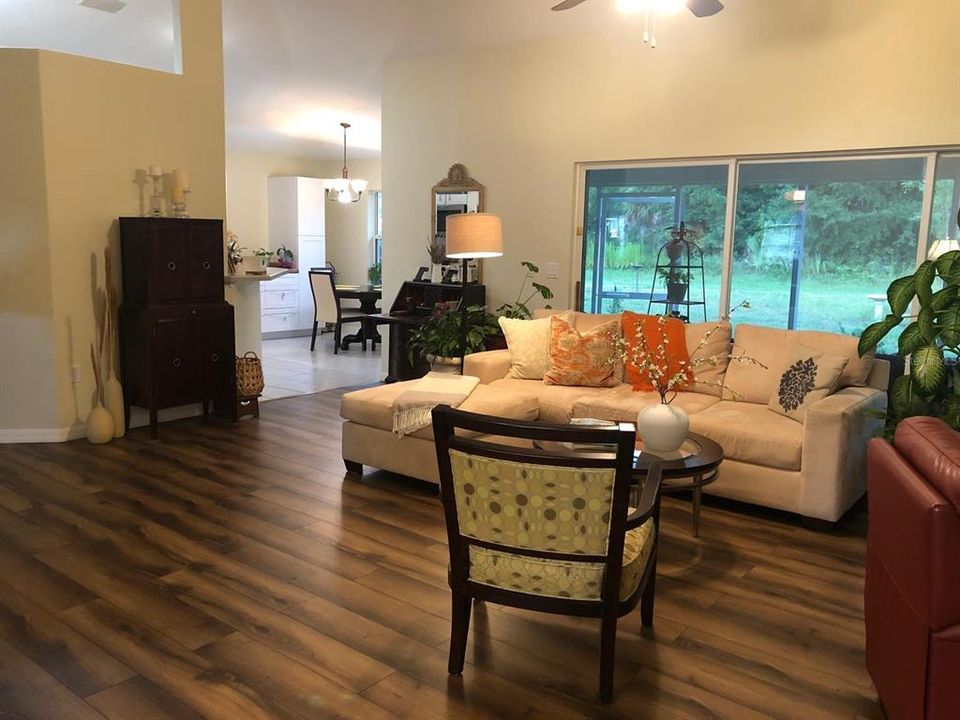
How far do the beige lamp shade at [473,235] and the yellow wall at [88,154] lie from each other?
2148 mm

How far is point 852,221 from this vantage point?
4918 millimetres

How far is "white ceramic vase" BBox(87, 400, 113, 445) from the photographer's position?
4.98 meters

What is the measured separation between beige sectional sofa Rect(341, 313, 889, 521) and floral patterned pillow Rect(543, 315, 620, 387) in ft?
0.32

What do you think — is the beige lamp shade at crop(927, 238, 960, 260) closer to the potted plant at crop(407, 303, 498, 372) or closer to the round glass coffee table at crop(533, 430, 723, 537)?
the round glass coffee table at crop(533, 430, 723, 537)

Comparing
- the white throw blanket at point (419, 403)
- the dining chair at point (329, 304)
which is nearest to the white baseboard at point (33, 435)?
the white throw blanket at point (419, 403)

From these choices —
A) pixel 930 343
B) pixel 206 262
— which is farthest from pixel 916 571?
pixel 206 262

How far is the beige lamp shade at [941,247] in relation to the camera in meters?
4.14

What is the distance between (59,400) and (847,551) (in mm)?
4765

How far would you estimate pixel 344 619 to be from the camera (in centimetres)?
279

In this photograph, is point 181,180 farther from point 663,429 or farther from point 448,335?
point 663,429

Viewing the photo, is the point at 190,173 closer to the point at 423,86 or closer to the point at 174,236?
the point at 174,236

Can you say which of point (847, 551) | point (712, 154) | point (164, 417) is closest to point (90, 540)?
point (164, 417)

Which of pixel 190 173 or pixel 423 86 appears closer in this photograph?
pixel 190 173

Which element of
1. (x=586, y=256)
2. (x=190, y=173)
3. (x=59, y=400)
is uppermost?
(x=190, y=173)
